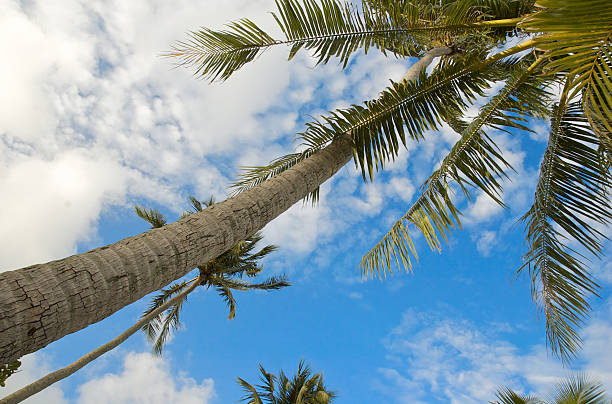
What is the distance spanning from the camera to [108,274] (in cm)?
165

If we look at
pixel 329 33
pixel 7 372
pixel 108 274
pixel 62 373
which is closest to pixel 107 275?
pixel 108 274

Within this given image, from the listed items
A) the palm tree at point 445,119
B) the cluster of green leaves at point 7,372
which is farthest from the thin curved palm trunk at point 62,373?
the palm tree at point 445,119

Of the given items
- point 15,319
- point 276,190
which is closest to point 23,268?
point 15,319

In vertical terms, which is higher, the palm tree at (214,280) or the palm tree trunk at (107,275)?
the palm tree at (214,280)

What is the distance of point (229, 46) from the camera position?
4.25 m

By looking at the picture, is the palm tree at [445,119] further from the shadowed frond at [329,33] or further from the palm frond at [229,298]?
the palm frond at [229,298]

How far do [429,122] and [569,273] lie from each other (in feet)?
8.06

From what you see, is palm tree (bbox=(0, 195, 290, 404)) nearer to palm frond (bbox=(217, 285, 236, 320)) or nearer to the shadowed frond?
palm frond (bbox=(217, 285, 236, 320))

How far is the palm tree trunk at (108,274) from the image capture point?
1.35 metres

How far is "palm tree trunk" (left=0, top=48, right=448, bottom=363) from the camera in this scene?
4.42ft

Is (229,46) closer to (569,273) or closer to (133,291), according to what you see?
(133,291)

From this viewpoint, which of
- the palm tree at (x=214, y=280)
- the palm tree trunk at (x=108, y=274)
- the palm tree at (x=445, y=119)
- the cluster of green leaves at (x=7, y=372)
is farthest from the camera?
the palm tree at (x=214, y=280)

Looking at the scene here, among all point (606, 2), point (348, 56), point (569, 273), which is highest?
point (348, 56)

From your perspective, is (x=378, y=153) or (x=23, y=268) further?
(x=378, y=153)
